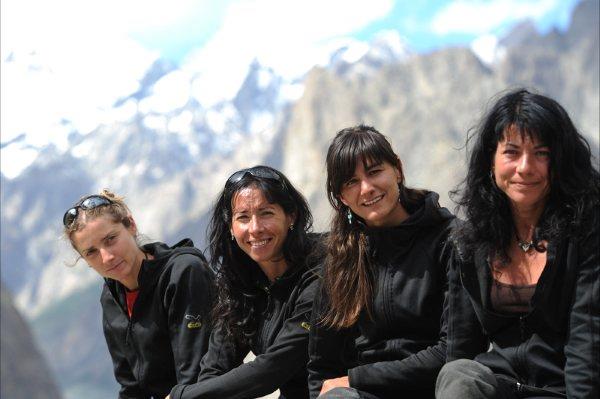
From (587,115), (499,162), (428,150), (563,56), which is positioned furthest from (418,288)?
(563,56)

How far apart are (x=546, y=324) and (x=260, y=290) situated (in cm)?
161

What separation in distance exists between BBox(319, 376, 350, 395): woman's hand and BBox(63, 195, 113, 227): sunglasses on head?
174 centimetres

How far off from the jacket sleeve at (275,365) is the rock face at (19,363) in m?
62.6

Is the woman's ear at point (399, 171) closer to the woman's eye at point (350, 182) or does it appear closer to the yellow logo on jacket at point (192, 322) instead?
the woman's eye at point (350, 182)

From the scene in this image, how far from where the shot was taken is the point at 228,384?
Result: 4.07 meters

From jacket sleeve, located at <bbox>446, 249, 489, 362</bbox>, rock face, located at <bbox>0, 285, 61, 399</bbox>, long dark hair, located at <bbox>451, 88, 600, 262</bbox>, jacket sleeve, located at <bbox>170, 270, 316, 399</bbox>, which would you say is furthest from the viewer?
rock face, located at <bbox>0, 285, 61, 399</bbox>

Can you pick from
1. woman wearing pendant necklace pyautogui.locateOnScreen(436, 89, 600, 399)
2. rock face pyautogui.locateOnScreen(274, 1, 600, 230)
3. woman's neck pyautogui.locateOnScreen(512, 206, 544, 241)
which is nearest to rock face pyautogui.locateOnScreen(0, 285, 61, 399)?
rock face pyautogui.locateOnScreen(274, 1, 600, 230)

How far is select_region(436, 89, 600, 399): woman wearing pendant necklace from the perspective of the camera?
304 centimetres

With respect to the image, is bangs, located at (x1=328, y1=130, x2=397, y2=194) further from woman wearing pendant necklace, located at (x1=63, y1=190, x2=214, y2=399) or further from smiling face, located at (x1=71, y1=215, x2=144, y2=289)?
smiling face, located at (x1=71, y1=215, x2=144, y2=289)

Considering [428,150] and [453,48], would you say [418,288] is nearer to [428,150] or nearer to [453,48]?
[428,150]

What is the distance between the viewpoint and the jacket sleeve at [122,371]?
15.9ft

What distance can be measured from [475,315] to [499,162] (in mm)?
644

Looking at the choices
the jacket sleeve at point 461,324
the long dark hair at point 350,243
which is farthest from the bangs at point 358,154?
the jacket sleeve at point 461,324

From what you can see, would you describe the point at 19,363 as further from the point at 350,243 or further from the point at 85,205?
the point at 350,243
